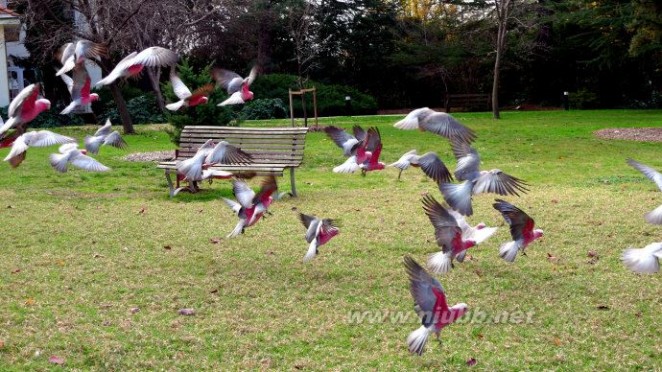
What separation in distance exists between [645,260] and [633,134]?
15498 mm

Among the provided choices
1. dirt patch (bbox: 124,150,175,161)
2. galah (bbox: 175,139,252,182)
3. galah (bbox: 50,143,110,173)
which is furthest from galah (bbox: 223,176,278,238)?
dirt patch (bbox: 124,150,175,161)

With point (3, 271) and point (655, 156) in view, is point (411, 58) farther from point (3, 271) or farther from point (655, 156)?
point (3, 271)

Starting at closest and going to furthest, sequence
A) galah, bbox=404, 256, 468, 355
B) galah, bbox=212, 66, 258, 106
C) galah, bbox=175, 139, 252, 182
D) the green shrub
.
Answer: galah, bbox=404, 256, 468, 355 < galah, bbox=212, 66, 258, 106 < galah, bbox=175, 139, 252, 182 < the green shrub

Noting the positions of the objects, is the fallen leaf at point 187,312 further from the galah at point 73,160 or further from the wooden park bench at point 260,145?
the wooden park bench at point 260,145

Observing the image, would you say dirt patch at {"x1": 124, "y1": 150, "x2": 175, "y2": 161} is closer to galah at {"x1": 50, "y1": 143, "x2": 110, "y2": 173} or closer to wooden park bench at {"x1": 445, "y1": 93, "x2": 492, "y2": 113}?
galah at {"x1": 50, "y1": 143, "x2": 110, "y2": 173}

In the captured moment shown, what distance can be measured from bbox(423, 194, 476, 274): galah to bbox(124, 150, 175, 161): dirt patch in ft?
35.0

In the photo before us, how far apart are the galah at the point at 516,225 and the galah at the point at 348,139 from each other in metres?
1.19

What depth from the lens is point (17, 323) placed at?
18.2 ft

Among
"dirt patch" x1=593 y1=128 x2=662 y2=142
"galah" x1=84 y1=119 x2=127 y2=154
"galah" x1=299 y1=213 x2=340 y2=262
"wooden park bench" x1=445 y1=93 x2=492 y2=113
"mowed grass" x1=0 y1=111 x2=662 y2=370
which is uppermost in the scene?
"galah" x1=84 y1=119 x2=127 y2=154

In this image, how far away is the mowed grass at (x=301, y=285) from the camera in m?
5.00

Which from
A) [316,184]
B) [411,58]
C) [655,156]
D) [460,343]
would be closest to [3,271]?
[460,343]

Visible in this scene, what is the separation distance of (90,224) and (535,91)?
26074mm

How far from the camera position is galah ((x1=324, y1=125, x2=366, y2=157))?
223 inches

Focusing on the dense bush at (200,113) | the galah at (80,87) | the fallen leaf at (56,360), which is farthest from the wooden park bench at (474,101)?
the fallen leaf at (56,360)
